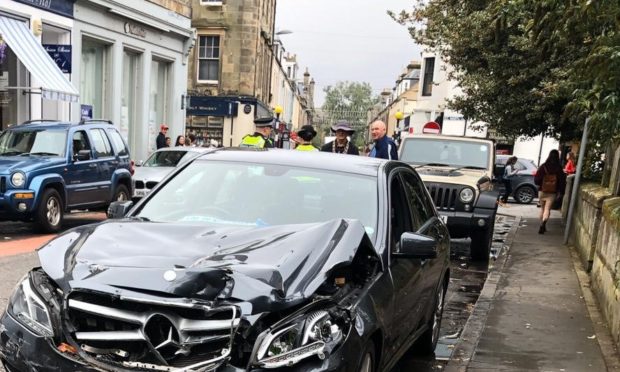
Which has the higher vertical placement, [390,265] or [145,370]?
[390,265]

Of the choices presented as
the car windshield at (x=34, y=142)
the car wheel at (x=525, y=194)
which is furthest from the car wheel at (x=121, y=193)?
the car wheel at (x=525, y=194)

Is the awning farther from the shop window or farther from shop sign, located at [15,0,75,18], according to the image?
the shop window

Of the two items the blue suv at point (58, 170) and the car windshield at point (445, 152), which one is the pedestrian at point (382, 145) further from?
the blue suv at point (58, 170)

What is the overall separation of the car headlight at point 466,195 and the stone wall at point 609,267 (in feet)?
6.18

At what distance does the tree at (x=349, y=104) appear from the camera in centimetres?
11162

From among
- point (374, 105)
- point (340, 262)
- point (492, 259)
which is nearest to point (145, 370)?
point (340, 262)

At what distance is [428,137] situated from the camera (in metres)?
10.7

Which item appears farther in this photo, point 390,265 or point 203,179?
point 203,179

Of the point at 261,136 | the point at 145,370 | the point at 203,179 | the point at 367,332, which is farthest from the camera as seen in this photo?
the point at 261,136

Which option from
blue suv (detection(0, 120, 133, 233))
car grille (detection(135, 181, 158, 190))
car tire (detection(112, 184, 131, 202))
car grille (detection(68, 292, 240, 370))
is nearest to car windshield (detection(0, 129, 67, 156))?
blue suv (detection(0, 120, 133, 233))

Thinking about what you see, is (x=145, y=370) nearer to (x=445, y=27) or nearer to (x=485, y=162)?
(x=485, y=162)

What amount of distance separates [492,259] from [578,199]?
2692 millimetres

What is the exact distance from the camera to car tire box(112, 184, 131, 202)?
11.6m

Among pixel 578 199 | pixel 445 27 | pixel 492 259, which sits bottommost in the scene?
pixel 492 259
